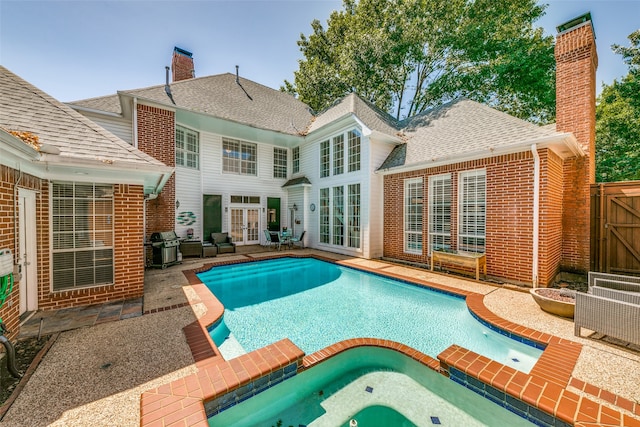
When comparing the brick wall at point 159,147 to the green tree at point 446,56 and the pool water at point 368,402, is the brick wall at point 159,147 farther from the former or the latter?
the green tree at point 446,56

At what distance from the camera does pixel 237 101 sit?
12.7 m

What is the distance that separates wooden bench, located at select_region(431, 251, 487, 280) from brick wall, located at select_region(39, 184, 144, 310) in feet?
25.5

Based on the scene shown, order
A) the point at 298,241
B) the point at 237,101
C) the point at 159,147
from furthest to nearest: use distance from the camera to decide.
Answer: the point at 298,241 → the point at 237,101 → the point at 159,147

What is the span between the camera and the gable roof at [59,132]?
3.98 metres

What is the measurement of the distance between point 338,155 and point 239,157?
5.44 meters

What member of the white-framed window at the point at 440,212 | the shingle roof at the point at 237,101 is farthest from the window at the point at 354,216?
the shingle roof at the point at 237,101

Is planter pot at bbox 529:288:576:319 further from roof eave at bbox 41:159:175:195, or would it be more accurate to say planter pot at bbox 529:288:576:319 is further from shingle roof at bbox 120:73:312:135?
shingle roof at bbox 120:73:312:135

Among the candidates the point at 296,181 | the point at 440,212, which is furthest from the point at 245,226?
the point at 440,212

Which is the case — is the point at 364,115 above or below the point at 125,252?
above

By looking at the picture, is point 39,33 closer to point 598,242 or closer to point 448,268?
point 448,268

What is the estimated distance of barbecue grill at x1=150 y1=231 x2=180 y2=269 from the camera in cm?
820

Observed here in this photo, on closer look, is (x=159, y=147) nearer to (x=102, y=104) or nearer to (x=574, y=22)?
(x=102, y=104)

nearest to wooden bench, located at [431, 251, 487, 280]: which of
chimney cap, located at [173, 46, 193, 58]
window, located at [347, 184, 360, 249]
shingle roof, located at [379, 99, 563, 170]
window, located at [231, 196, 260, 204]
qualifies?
→ shingle roof, located at [379, 99, 563, 170]

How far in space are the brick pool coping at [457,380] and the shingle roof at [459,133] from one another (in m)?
4.96
